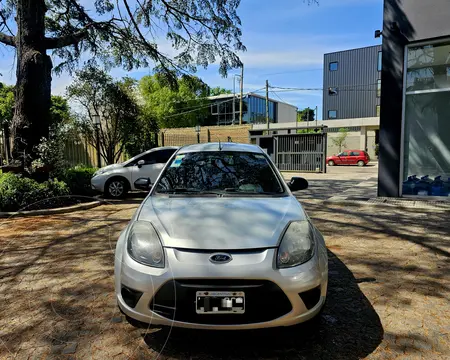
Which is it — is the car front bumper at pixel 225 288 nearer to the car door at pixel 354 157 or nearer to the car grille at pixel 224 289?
the car grille at pixel 224 289

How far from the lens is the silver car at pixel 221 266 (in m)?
2.21

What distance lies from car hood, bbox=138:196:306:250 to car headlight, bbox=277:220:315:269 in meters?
0.06

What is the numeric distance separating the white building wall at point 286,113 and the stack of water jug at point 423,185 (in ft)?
169

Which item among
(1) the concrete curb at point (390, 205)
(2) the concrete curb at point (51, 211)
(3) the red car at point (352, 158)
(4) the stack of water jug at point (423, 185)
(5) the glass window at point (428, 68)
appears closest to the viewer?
(2) the concrete curb at point (51, 211)

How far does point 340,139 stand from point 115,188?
3004cm

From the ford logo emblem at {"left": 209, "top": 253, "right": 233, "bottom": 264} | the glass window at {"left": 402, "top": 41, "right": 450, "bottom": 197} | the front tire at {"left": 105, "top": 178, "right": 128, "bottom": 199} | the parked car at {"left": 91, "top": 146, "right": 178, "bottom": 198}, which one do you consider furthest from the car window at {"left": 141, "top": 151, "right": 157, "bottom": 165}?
the ford logo emblem at {"left": 209, "top": 253, "right": 233, "bottom": 264}

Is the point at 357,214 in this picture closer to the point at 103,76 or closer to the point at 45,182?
the point at 45,182

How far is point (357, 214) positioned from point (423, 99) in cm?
407

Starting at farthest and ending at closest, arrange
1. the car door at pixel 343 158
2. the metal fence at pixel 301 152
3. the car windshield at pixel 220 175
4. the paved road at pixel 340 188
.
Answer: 1. the car door at pixel 343 158
2. the metal fence at pixel 301 152
3. the paved road at pixel 340 188
4. the car windshield at pixel 220 175

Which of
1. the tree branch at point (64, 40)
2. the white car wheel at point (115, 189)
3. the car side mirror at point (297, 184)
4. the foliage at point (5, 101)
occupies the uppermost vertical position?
the foliage at point (5, 101)

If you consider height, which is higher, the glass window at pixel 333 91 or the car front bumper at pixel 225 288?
the glass window at pixel 333 91

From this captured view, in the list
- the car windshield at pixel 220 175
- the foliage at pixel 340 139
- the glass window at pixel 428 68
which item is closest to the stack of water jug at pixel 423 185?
the glass window at pixel 428 68

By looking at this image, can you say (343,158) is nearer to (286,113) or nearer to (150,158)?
(150,158)

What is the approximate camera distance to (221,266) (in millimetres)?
2238
